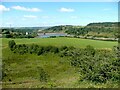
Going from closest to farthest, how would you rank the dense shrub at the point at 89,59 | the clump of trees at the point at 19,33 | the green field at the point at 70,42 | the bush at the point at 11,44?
the dense shrub at the point at 89,59
the clump of trees at the point at 19,33
the bush at the point at 11,44
the green field at the point at 70,42

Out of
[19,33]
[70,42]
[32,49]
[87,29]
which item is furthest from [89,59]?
[87,29]

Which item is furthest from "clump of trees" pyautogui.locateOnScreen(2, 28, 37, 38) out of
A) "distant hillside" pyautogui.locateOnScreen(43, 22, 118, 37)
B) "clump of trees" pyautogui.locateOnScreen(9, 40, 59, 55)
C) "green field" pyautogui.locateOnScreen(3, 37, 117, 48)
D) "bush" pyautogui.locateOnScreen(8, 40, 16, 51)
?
"distant hillside" pyautogui.locateOnScreen(43, 22, 118, 37)

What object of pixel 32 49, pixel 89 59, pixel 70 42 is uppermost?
pixel 70 42

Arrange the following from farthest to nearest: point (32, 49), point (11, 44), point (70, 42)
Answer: point (70, 42) → point (32, 49) → point (11, 44)

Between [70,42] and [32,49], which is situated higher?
[70,42]

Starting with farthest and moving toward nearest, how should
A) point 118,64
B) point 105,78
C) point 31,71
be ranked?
point 31,71 < point 118,64 < point 105,78

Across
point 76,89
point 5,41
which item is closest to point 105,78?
point 76,89

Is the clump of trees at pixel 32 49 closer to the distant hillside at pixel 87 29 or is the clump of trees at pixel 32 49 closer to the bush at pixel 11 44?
the bush at pixel 11 44

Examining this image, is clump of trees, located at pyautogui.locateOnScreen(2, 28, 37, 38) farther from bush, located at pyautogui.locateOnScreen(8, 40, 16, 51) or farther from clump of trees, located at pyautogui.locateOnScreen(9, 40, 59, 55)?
clump of trees, located at pyautogui.locateOnScreen(9, 40, 59, 55)

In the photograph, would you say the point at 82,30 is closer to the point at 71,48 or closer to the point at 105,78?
the point at 71,48

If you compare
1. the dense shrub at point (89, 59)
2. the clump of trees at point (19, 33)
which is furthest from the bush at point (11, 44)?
the clump of trees at point (19, 33)

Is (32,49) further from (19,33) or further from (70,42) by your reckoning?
(70,42)
